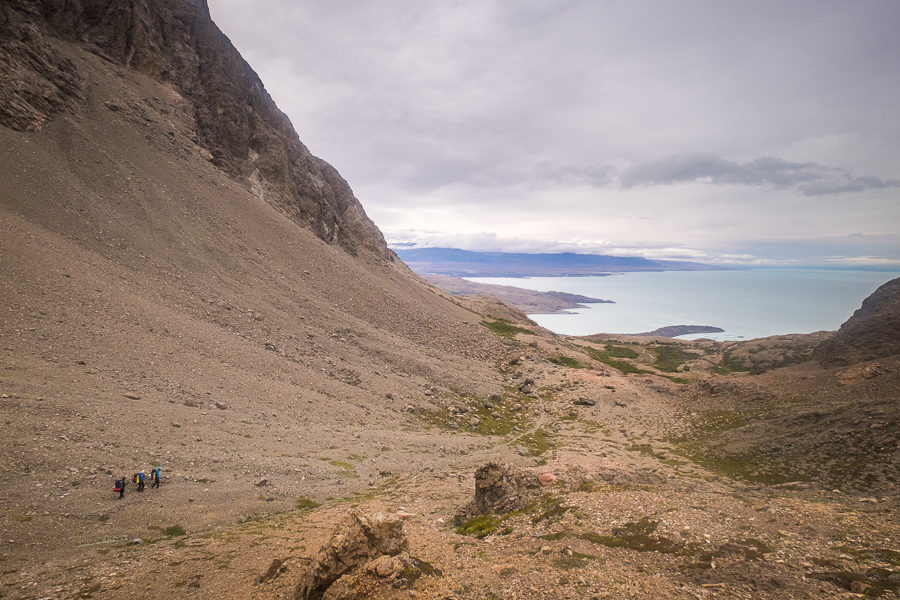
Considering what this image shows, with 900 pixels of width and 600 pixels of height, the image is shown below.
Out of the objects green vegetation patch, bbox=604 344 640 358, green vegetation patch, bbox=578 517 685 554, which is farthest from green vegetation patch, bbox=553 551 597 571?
green vegetation patch, bbox=604 344 640 358

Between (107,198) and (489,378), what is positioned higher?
(107,198)

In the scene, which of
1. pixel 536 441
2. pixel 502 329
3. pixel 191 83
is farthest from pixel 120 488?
pixel 191 83

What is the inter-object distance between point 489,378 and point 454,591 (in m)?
38.4

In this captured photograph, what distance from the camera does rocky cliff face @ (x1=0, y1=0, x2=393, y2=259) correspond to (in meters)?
43.4

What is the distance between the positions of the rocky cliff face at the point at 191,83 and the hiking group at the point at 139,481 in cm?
4723

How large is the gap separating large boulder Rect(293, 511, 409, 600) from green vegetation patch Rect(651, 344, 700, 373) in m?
74.8

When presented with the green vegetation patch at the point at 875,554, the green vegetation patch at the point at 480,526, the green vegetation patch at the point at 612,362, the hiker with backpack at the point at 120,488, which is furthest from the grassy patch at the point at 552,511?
the green vegetation patch at the point at 612,362

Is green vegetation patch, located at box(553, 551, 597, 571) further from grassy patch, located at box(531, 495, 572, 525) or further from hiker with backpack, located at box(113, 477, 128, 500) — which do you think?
hiker with backpack, located at box(113, 477, 128, 500)

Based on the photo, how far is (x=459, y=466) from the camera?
26.4 metres

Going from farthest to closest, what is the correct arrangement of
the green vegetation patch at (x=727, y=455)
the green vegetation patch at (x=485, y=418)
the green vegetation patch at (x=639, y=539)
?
the green vegetation patch at (x=485, y=418)
the green vegetation patch at (x=727, y=455)
the green vegetation patch at (x=639, y=539)

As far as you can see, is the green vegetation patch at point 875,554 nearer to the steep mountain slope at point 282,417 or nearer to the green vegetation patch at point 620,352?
the steep mountain slope at point 282,417

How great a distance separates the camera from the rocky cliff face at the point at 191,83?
43375 millimetres

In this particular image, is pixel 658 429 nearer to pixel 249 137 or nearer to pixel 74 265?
pixel 74 265

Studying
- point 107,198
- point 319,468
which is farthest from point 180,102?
point 319,468
